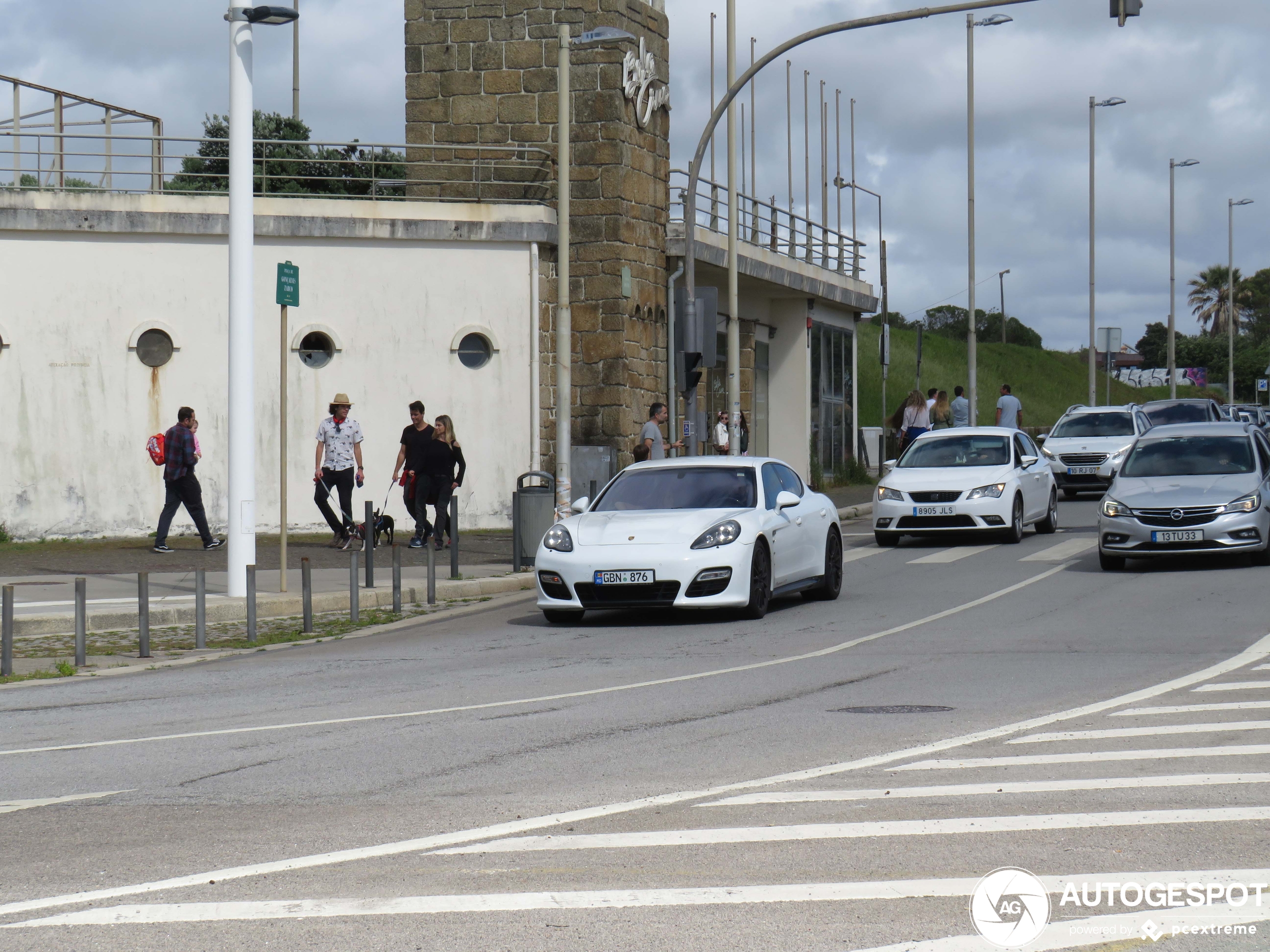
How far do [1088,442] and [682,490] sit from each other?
17.7m

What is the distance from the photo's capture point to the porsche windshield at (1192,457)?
1855 centimetres

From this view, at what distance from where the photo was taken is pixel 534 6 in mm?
26531

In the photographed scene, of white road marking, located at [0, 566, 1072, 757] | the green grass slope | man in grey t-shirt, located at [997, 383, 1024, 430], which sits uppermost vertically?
the green grass slope

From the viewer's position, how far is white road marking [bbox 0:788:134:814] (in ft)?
22.7

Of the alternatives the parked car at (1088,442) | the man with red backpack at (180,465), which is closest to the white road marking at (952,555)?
the man with red backpack at (180,465)

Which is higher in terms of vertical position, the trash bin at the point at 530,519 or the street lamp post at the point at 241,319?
the street lamp post at the point at 241,319

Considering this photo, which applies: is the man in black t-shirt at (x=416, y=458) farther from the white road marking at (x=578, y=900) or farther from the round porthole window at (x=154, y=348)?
the white road marking at (x=578, y=900)

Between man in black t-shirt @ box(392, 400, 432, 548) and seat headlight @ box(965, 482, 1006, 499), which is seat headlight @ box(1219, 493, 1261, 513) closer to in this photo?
seat headlight @ box(965, 482, 1006, 499)

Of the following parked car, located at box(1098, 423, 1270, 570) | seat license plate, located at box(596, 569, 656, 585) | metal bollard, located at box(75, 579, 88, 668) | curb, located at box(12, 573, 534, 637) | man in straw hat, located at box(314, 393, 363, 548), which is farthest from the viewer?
man in straw hat, located at box(314, 393, 363, 548)

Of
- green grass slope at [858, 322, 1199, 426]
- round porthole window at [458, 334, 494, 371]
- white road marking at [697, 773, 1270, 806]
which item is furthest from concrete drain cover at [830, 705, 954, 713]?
green grass slope at [858, 322, 1199, 426]

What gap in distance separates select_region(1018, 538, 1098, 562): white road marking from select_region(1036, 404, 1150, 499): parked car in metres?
8.57

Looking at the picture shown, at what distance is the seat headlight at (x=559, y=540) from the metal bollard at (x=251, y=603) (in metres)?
2.57

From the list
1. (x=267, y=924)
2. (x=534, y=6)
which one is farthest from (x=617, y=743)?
(x=534, y=6)

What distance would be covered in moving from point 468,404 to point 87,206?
6.37m
